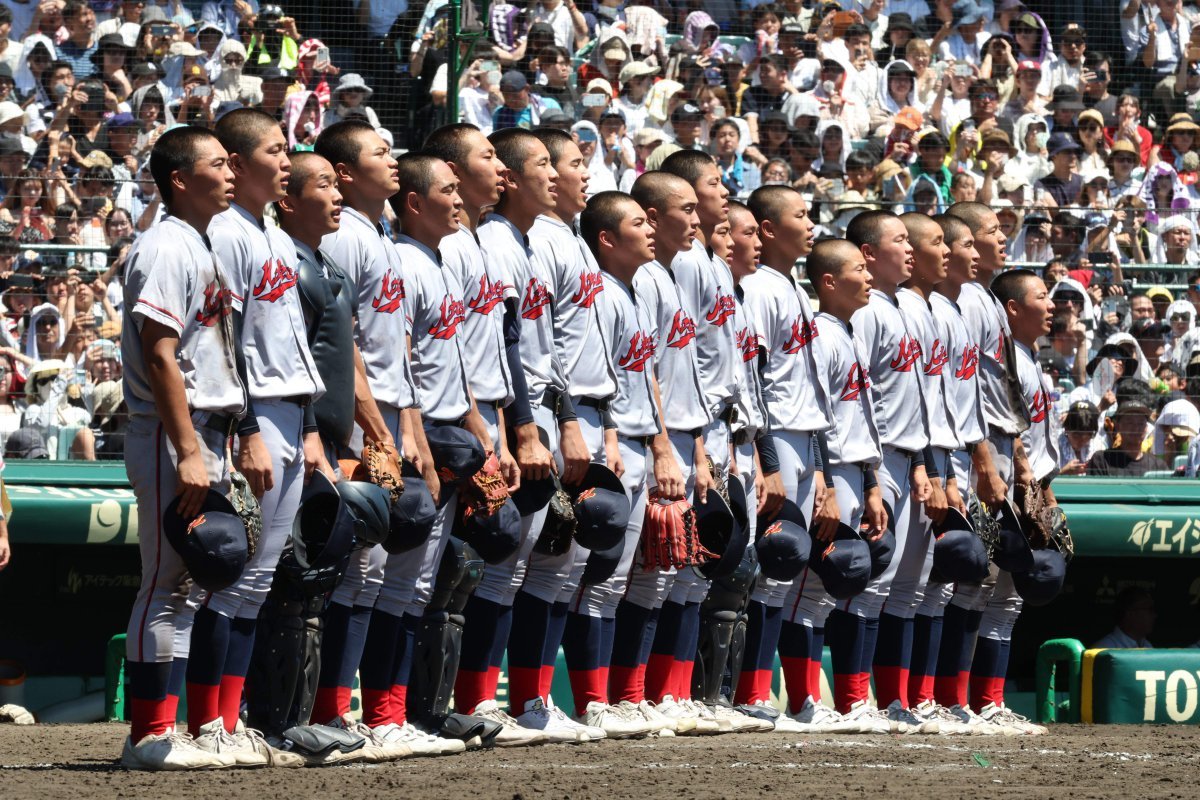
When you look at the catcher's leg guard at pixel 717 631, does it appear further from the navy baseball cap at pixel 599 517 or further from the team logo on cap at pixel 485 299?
the team logo on cap at pixel 485 299

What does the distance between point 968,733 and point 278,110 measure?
19.6 feet

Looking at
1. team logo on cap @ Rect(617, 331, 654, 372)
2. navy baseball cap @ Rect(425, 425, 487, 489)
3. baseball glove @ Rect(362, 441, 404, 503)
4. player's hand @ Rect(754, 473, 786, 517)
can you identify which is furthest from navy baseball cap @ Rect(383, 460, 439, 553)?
player's hand @ Rect(754, 473, 786, 517)

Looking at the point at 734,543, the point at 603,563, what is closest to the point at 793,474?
the point at 734,543

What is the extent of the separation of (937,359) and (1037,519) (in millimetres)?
792

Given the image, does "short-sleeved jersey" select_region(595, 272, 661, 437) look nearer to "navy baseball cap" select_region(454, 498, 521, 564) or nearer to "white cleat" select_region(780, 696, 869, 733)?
"navy baseball cap" select_region(454, 498, 521, 564)

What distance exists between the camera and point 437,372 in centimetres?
588

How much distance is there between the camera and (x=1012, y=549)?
25.3 ft

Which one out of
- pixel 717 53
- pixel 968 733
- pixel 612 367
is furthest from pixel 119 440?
pixel 717 53

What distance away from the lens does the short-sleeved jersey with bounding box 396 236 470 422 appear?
19.2ft

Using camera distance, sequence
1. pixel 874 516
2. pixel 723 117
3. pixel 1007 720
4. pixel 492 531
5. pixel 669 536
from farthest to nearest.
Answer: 1. pixel 723 117
2. pixel 1007 720
3. pixel 874 516
4. pixel 669 536
5. pixel 492 531

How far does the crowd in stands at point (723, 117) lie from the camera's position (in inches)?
338

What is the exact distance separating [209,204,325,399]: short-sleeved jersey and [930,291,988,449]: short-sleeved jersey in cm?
337

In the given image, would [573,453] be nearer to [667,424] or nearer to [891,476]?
[667,424]

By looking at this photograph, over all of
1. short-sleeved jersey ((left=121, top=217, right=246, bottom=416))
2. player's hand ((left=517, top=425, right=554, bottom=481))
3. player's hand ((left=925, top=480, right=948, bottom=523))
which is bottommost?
player's hand ((left=925, top=480, right=948, bottom=523))
